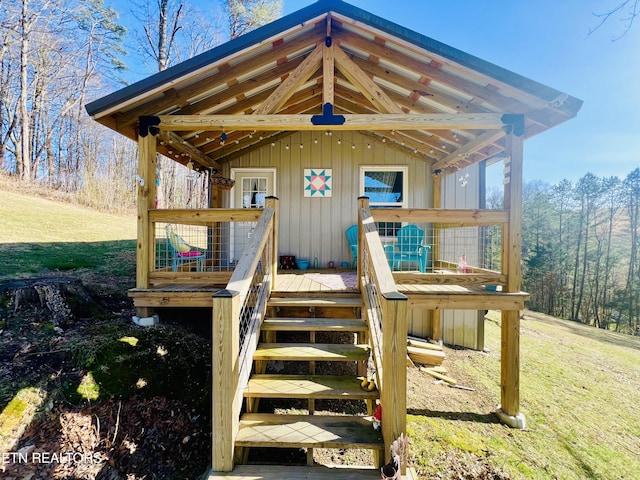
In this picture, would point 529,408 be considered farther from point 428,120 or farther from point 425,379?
point 428,120

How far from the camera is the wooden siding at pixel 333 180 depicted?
6.14 m

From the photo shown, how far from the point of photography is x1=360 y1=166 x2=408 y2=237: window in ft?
20.2

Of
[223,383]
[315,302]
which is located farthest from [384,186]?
[223,383]

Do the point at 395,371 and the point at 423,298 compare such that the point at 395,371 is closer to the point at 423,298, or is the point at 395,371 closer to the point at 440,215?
the point at 423,298

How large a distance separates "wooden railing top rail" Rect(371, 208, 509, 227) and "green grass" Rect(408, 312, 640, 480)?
2523 millimetres

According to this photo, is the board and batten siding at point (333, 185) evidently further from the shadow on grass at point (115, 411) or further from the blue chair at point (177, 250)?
the shadow on grass at point (115, 411)

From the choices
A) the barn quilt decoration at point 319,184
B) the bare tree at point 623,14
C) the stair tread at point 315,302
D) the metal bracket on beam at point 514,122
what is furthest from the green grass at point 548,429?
the barn quilt decoration at point 319,184

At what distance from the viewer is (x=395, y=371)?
1.91 meters

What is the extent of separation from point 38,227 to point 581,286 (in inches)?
1139

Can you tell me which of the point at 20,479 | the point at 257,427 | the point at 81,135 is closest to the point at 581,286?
the point at 257,427

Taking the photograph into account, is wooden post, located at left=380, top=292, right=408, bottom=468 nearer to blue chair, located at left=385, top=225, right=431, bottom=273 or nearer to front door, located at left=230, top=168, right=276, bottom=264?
blue chair, located at left=385, top=225, right=431, bottom=273

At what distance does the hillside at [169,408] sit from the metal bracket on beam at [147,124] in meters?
2.41

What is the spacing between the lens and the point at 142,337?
10.9 ft

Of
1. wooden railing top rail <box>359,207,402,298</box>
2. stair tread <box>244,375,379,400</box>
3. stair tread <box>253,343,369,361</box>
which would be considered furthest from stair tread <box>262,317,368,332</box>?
wooden railing top rail <box>359,207,402,298</box>
